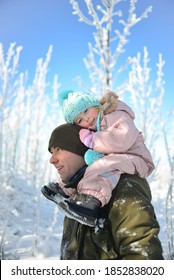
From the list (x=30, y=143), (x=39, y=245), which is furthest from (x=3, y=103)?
(x=30, y=143)

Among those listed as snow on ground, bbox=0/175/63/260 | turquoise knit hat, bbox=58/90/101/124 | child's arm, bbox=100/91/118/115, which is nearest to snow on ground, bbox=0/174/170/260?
snow on ground, bbox=0/175/63/260

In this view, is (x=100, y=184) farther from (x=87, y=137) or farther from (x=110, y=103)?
(x=110, y=103)

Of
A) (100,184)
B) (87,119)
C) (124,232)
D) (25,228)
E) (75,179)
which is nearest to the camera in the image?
(124,232)

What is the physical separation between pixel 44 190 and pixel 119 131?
0.35 meters

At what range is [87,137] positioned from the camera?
118 cm

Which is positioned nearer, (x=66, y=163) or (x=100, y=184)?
(x=100, y=184)

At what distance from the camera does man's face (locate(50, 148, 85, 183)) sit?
1.18m

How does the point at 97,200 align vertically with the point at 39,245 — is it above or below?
above

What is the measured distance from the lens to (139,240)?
35.8 inches

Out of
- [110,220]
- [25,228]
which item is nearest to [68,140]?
[110,220]

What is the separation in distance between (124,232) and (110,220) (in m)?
0.07

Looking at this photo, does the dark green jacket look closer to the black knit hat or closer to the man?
the man

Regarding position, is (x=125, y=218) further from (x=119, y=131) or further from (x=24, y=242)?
(x=24, y=242)

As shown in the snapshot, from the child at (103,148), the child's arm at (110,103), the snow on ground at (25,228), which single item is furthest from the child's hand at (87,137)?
the snow on ground at (25,228)
